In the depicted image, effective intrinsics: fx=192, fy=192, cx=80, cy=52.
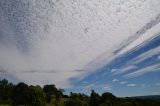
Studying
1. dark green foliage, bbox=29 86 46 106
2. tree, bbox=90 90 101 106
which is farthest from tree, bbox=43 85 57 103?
dark green foliage, bbox=29 86 46 106

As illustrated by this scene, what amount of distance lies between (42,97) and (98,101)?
3152 cm

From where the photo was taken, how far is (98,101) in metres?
95.1

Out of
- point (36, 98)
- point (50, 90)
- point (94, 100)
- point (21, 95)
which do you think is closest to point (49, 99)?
point (50, 90)

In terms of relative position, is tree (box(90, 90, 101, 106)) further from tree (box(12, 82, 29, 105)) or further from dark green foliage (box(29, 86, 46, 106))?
tree (box(12, 82, 29, 105))

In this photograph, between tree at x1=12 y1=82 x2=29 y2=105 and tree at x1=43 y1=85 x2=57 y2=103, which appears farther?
tree at x1=43 y1=85 x2=57 y2=103

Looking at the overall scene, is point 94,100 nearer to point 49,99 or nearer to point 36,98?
point 49,99

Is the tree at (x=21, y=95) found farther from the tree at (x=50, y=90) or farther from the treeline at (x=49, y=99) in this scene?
the tree at (x=50, y=90)

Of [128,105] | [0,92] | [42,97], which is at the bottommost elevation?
[128,105]

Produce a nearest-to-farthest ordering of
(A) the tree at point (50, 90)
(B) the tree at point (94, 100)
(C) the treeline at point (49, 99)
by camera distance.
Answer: (C) the treeline at point (49, 99), (B) the tree at point (94, 100), (A) the tree at point (50, 90)

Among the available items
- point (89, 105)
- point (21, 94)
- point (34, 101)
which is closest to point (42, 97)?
point (34, 101)

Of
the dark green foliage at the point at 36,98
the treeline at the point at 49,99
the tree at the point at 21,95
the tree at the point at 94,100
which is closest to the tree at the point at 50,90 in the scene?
the treeline at the point at 49,99

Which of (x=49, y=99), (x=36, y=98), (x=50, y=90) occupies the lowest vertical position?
(x=36, y=98)

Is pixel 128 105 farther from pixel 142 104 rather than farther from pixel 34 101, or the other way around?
pixel 34 101

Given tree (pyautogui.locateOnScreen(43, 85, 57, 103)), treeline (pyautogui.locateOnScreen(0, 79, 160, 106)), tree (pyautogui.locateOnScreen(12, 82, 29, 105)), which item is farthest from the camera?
tree (pyautogui.locateOnScreen(43, 85, 57, 103))
